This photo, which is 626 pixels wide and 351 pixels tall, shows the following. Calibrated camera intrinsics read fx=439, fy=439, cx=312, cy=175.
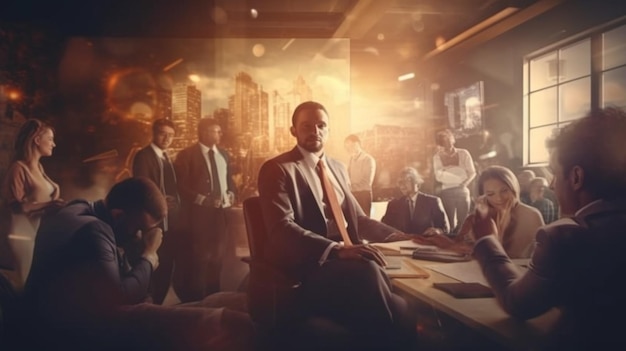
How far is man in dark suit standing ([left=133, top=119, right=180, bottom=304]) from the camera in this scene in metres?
2.18

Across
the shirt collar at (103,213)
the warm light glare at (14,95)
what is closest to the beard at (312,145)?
the shirt collar at (103,213)

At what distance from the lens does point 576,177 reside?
1.99m

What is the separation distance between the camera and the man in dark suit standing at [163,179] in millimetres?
2184

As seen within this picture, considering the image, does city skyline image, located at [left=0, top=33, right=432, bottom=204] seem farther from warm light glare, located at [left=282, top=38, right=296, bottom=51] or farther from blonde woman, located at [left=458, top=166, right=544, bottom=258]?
blonde woman, located at [left=458, top=166, right=544, bottom=258]

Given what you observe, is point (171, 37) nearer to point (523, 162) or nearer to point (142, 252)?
point (142, 252)

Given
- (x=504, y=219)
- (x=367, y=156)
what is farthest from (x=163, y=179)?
(x=504, y=219)

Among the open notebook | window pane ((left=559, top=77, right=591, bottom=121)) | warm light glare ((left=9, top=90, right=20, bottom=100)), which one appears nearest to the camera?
the open notebook

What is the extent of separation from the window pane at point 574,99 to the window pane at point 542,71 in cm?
7

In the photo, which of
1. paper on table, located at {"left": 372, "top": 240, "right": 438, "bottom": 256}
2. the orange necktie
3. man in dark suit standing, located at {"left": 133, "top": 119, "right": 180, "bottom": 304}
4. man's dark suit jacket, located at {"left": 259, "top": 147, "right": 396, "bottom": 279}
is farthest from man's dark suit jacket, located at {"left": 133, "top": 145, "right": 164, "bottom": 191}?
paper on table, located at {"left": 372, "top": 240, "right": 438, "bottom": 256}

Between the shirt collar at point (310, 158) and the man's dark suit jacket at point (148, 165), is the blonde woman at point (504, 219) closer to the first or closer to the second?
the shirt collar at point (310, 158)

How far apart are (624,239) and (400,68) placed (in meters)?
1.28

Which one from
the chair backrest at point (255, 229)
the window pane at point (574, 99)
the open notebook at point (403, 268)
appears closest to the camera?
the open notebook at point (403, 268)

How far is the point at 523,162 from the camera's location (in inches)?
86.5

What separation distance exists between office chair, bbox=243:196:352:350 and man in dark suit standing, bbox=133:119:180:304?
1.33 ft
